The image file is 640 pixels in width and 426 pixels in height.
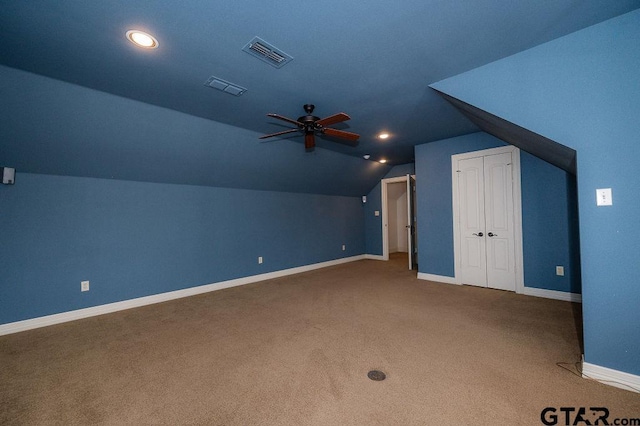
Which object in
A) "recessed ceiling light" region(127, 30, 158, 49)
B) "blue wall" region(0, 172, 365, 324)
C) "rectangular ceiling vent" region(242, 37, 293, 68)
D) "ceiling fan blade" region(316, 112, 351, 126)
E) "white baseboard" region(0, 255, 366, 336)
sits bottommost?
"white baseboard" region(0, 255, 366, 336)

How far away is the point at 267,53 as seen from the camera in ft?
7.63

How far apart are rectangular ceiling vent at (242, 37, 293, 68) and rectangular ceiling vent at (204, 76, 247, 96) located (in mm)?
611

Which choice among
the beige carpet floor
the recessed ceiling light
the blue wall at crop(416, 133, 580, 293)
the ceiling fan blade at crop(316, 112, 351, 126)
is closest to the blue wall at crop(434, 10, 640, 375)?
the beige carpet floor

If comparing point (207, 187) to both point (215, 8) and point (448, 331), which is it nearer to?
point (215, 8)

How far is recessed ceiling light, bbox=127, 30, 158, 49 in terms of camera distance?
6.68 feet

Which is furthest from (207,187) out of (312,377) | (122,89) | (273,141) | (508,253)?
(508,253)

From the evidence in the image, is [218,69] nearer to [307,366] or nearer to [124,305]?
[307,366]

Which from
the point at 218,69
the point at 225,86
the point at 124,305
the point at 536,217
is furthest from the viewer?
the point at 536,217

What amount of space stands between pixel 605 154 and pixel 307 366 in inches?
121

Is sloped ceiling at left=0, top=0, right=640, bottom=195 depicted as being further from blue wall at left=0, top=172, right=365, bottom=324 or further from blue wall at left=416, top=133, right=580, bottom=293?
blue wall at left=416, top=133, right=580, bottom=293

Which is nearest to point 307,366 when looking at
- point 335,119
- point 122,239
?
point 335,119

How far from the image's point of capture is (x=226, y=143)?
4.30 metres

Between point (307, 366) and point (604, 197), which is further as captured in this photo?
point (307, 366)

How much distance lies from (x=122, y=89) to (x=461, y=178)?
18.0 feet
